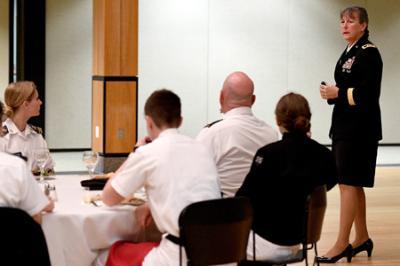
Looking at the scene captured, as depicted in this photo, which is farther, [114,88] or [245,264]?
[114,88]

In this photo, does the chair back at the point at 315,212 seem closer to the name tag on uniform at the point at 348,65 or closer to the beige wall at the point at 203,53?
the name tag on uniform at the point at 348,65

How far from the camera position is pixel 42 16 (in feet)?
37.7

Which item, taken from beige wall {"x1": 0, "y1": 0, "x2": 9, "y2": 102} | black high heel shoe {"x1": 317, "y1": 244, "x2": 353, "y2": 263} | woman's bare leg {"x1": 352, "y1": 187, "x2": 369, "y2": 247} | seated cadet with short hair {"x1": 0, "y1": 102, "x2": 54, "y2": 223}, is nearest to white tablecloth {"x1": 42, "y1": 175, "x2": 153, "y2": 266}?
seated cadet with short hair {"x1": 0, "y1": 102, "x2": 54, "y2": 223}

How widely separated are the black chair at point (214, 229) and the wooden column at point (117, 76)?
251 inches

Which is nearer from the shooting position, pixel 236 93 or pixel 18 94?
pixel 236 93

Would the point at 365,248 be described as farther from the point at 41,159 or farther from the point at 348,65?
the point at 41,159

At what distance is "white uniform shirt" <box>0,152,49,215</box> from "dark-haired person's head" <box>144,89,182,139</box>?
63 centimetres

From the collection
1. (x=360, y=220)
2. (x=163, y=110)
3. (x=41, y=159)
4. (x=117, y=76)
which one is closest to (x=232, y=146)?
(x=163, y=110)

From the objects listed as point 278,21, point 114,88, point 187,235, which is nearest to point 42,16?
point 114,88

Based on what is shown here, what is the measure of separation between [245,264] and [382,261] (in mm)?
2324

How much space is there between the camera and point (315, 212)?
4.16 m

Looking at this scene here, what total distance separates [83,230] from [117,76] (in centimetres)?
629

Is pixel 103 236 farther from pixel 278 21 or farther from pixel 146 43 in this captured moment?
pixel 278 21

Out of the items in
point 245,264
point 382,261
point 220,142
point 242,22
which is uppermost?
point 242,22
